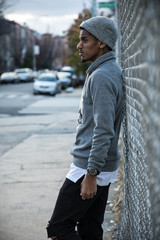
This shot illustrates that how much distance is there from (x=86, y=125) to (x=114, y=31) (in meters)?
0.62

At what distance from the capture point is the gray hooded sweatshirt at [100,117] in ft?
8.46

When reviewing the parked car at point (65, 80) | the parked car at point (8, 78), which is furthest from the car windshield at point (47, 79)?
the parked car at point (8, 78)

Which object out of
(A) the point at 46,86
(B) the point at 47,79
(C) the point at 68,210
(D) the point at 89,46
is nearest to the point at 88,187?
(C) the point at 68,210

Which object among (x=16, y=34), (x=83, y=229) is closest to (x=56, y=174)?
(x=83, y=229)

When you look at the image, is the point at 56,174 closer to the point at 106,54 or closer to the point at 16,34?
the point at 106,54

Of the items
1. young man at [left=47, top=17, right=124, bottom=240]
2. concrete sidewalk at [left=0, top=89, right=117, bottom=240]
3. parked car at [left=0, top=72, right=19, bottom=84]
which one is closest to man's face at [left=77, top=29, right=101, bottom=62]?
young man at [left=47, top=17, right=124, bottom=240]

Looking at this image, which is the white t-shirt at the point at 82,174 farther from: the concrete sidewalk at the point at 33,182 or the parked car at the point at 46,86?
the parked car at the point at 46,86

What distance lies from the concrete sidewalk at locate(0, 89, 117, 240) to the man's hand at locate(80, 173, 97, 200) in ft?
5.46

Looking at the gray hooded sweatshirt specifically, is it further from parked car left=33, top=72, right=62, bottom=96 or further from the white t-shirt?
parked car left=33, top=72, right=62, bottom=96

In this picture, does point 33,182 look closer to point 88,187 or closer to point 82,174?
point 82,174

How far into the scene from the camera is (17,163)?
758 centimetres

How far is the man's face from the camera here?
280 centimetres

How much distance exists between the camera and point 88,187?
270 centimetres

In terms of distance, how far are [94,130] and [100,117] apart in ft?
0.30
